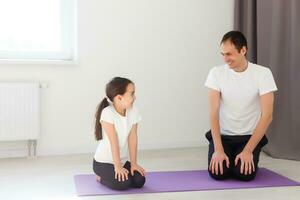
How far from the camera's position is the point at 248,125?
103 inches

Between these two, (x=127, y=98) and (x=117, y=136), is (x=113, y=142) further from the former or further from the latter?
(x=127, y=98)

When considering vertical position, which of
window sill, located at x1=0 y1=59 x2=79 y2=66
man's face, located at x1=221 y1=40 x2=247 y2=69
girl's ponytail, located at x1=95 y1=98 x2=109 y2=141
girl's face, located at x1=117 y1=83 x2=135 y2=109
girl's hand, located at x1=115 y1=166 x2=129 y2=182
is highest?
man's face, located at x1=221 y1=40 x2=247 y2=69

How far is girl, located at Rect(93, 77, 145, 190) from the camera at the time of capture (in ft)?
7.23

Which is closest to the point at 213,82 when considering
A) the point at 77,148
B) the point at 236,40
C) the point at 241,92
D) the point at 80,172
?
the point at 241,92

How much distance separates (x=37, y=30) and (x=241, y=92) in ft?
5.49

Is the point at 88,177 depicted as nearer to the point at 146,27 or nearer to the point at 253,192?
the point at 253,192

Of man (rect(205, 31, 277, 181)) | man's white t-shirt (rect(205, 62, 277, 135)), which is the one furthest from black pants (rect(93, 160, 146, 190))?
man's white t-shirt (rect(205, 62, 277, 135))

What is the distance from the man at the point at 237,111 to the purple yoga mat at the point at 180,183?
0.24 ft

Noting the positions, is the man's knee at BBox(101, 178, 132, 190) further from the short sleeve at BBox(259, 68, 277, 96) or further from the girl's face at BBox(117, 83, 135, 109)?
the short sleeve at BBox(259, 68, 277, 96)

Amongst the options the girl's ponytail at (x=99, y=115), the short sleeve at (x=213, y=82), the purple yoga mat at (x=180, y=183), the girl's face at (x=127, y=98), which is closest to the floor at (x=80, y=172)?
the purple yoga mat at (x=180, y=183)

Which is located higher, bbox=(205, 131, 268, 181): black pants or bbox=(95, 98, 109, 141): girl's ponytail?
bbox=(95, 98, 109, 141): girl's ponytail

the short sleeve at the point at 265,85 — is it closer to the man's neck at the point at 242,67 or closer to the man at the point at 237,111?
the man at the point at 237,111

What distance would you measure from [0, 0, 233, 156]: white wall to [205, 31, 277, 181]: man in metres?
0.93

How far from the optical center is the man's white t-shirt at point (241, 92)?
252 centimetres
